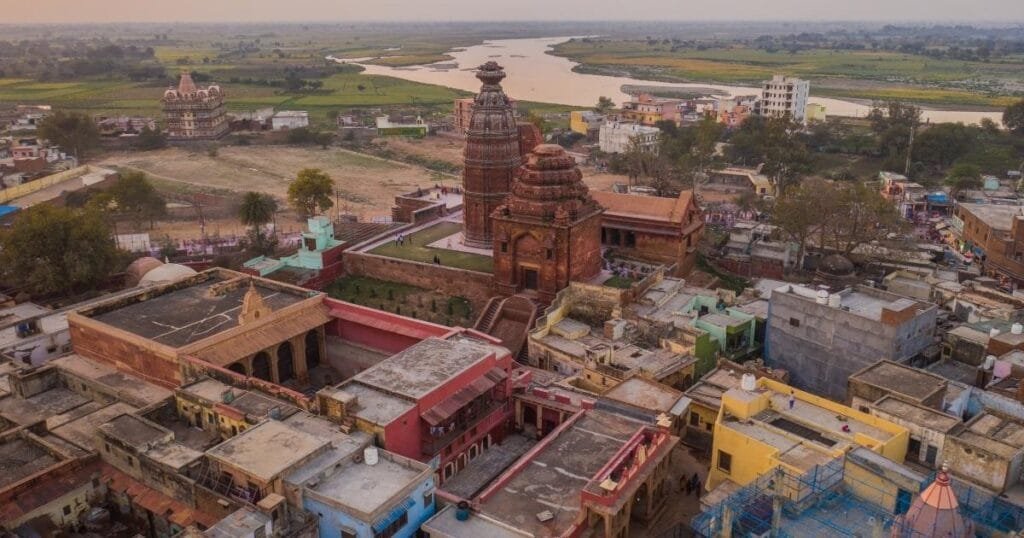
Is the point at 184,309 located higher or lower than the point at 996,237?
higher

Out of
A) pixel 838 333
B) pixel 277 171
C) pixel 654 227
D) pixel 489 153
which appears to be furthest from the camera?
pixel 277 171

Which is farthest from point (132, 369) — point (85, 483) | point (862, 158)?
point (862, 158)

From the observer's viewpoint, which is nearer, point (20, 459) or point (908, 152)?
point (20, 459)

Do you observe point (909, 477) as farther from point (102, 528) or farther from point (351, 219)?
point (351, 219)

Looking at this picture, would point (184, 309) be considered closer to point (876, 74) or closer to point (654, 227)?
point (654, 227)

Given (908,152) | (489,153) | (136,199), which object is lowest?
(136,199)

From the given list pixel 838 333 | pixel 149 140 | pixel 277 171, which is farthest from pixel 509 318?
pixel 149 140
